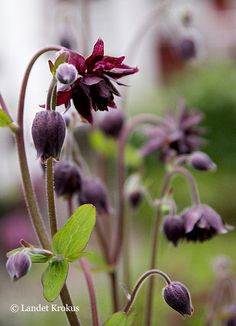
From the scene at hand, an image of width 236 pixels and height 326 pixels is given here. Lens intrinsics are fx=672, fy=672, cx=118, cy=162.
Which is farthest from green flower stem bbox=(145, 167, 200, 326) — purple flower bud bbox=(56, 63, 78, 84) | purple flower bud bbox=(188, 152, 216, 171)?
purple flower bud bbox=(56, 63, 78, 84)

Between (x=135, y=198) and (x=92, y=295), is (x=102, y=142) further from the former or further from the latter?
(x=92, y=295)

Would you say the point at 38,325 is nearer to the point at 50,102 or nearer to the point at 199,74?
the point at 50,102

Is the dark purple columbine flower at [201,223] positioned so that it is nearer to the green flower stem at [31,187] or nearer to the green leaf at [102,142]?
the green flower stem at [31,187]

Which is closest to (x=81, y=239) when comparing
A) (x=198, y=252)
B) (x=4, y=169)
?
(x=198, y=252)

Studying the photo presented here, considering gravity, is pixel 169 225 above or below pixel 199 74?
above

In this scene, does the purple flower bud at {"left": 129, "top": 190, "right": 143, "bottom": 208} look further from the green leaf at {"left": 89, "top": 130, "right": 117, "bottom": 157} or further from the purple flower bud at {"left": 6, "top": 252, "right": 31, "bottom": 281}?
the purple flower bud at {"left": 6, "top": 252, "right": 31, "bottom": 281}

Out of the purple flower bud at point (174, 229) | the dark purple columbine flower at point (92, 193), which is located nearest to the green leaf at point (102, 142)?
the dark purple columbine flower at point (92, 193)
